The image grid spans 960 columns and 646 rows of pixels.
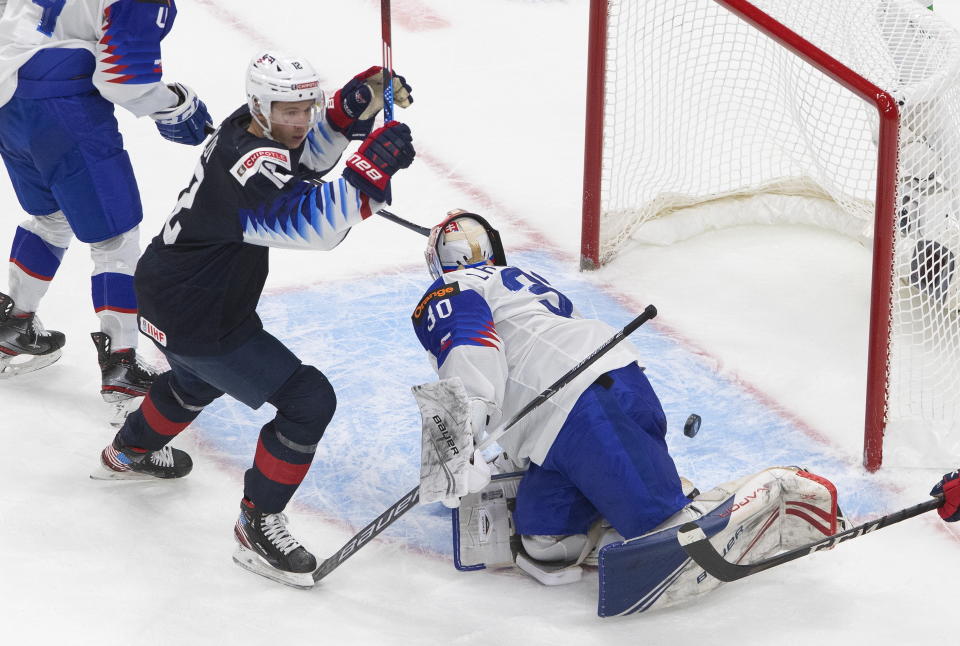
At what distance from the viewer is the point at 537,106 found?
594cm

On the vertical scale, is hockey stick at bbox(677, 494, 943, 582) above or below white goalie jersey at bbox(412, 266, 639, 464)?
below

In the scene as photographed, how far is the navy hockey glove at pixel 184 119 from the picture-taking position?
3609 mm

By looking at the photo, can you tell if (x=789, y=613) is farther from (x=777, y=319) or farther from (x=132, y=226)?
(x=132, y=226)

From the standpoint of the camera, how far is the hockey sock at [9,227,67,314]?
3.76 meters

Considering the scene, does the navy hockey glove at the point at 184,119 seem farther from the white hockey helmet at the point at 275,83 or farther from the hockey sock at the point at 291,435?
the hockey sock at the point at 291,435

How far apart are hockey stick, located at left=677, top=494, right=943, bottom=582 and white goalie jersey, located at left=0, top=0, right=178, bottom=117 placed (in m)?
1.85

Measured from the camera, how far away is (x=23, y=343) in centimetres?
386

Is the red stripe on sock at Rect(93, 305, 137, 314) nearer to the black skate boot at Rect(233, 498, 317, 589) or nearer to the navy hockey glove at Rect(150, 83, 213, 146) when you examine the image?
the navy hockey glove at Rect(150, 83, 213, 146)

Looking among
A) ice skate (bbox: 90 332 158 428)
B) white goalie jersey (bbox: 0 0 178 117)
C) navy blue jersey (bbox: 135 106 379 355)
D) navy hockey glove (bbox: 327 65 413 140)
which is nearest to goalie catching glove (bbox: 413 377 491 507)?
navy blue jersey (bbox: 135 106 379 355)

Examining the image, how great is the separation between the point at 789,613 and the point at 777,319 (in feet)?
5.20

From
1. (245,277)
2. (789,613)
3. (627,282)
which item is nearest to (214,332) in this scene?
(245,277)

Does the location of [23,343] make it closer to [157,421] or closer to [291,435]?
[157,421]

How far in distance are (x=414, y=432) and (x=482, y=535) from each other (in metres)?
0.69

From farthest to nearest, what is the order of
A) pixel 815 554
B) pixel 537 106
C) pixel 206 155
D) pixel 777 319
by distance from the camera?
pixel 537 106
pixel 777 319
pixel 815 554
pixel 206 155
